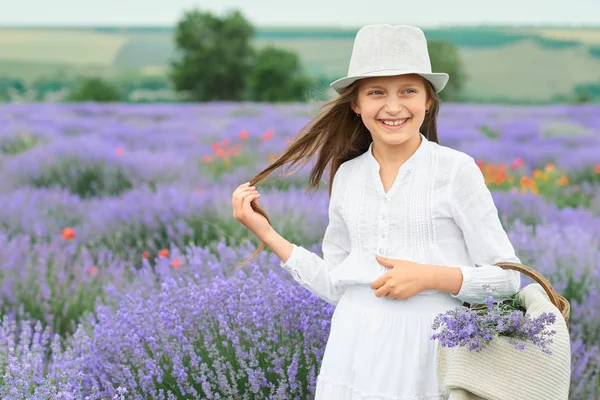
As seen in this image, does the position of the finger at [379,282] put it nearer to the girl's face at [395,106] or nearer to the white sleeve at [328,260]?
the white sleeve at [328,260]

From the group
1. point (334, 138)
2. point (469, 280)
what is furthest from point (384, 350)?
point (334, 138)

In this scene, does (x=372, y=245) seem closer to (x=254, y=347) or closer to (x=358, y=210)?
(x=358, y=210)

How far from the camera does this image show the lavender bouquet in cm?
178

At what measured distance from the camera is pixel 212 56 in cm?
4381

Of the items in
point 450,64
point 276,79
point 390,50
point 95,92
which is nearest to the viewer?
point 390,50

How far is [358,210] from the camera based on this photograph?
2125mm

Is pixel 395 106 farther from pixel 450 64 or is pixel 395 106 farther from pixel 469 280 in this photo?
pixel 450 64

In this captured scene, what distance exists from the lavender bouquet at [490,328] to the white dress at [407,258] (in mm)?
151

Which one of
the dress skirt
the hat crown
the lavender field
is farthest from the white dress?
the lavender field

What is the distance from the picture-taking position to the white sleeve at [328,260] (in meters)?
2.18

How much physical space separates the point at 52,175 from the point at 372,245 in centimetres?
558

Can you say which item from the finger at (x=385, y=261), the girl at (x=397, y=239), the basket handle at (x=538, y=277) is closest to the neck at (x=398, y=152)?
the girl at (x=397, y=239)

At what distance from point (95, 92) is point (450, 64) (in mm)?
19876

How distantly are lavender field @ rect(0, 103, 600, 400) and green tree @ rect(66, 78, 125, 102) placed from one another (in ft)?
116
